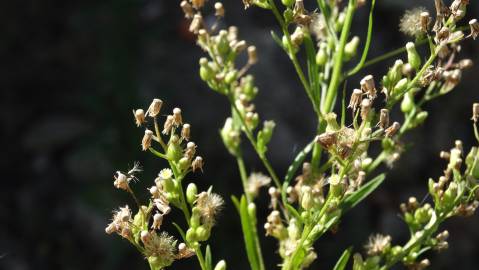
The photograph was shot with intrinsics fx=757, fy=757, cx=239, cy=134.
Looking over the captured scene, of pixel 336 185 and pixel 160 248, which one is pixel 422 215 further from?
pixel 160 248

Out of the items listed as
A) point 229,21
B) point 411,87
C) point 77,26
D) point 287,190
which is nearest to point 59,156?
point 77,26

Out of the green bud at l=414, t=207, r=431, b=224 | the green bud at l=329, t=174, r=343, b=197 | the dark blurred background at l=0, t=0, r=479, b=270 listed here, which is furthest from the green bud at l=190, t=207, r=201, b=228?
the dark blurred background at l=0, t=0, r=479, b=270

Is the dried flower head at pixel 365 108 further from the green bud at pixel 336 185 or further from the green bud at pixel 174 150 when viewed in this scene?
the green bud at pixel 174 150

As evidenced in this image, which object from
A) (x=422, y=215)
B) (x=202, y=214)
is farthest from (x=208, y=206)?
(x=422, y=215)

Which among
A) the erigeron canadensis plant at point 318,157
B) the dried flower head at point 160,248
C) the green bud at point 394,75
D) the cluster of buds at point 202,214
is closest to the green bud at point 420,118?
the erigeron canadensis plant at point 318,157

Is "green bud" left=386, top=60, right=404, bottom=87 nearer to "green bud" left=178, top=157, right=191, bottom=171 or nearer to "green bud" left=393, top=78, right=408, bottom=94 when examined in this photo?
"green bud" left=393, top=78, right=408, bottom=94
